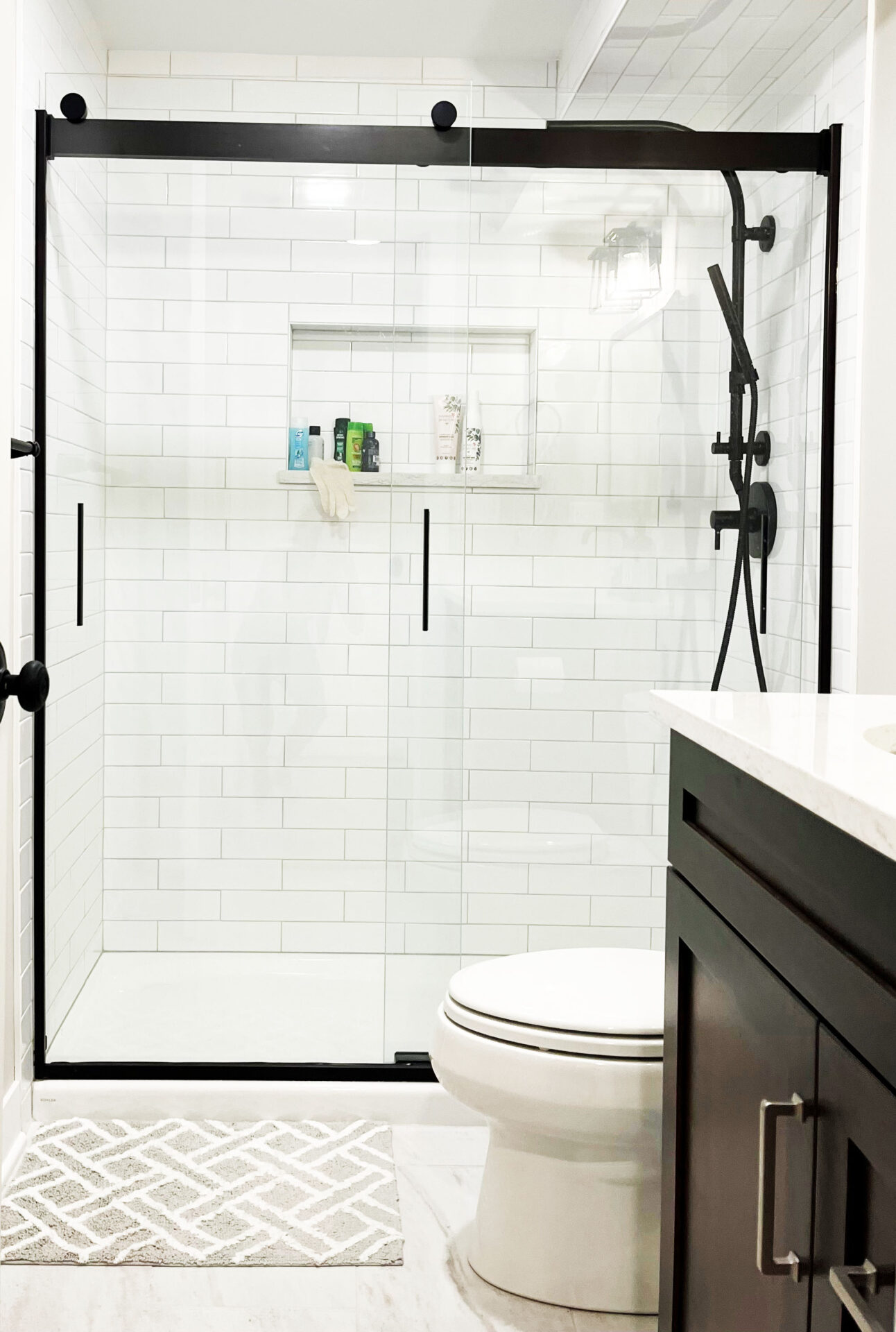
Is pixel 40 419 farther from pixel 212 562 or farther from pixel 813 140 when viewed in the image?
pixel 813 140

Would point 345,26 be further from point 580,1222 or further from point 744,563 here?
point 580,1222

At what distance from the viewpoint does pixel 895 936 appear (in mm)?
734

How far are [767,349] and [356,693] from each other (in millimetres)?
1139

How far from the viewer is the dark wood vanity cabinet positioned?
0.77 meters

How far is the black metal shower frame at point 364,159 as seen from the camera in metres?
2.26

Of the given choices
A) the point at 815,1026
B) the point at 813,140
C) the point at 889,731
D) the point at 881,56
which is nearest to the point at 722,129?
the point at 813,140

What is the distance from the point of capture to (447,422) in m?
2.32

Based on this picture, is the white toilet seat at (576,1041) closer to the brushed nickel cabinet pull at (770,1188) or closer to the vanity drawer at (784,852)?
the vanity drawer at (784,852)

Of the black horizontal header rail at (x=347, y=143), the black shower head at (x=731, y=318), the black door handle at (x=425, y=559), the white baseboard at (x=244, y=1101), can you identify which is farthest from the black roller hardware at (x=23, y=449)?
the black shower head at (x=731, y=318)

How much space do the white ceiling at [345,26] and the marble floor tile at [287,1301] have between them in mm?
2731

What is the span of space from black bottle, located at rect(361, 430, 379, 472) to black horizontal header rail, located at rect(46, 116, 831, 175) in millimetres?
537

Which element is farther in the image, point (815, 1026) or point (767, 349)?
point (767, 349)

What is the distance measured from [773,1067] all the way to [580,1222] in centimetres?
89

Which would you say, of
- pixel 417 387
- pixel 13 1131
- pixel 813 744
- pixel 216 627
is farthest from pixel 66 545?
pixel 813 744
